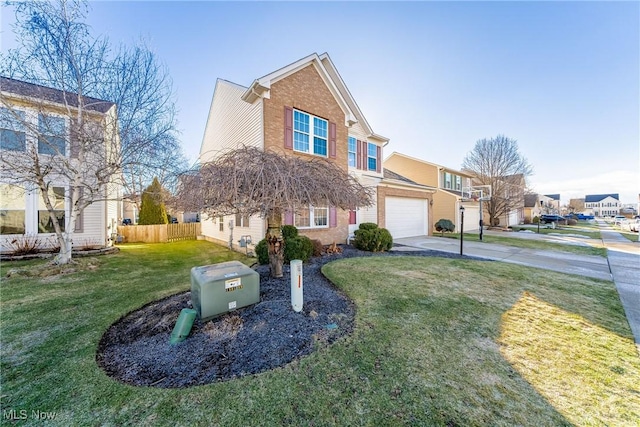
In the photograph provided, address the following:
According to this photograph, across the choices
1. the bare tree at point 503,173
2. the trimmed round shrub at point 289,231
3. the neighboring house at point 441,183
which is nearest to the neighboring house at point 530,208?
the bare tree at point 503,173

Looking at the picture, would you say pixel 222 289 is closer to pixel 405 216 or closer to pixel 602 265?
pixel 602 265

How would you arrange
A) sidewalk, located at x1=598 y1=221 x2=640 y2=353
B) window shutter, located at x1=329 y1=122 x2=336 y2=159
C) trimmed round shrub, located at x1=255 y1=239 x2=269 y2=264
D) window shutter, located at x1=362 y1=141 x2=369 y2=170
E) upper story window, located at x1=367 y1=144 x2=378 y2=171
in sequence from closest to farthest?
sidewalk, located at x1=598 y1=221 x2=640 y2=353
trimmed round shrub, located at x1=255 y1=239 x2=269 y2=264
window shutter, located at x1=329 y1=122 x2=336 y2=159
window shutter, located at x1=362 y1=141 x2=369 y2=170
upper story window, located at x1=367 y1=144 x2=378 y2=171

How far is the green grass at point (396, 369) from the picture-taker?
2.09 metres

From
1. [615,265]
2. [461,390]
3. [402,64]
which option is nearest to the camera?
[461,390]

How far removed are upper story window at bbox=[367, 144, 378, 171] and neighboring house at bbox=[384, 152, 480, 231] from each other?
919cm

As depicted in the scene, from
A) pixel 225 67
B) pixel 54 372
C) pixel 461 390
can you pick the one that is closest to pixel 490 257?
pixel 461 390

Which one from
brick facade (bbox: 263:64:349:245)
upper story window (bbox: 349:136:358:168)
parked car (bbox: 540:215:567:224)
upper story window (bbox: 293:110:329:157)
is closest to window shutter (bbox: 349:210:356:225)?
brick facade (bbox: 263:64:349:245)

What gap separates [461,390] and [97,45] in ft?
40.2

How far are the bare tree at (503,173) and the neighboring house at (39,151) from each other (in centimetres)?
3122

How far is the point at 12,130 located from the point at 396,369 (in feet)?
38.5

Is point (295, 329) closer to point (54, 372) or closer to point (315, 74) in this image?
point (54, 372)

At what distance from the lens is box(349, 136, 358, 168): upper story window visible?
496 inches

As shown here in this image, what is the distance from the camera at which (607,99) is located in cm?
1227

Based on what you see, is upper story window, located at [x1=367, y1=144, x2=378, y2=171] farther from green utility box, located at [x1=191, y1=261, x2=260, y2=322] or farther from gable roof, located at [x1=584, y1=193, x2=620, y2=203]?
gable roof, located at [x1=584, y1=193, x2=620, y2=203]
